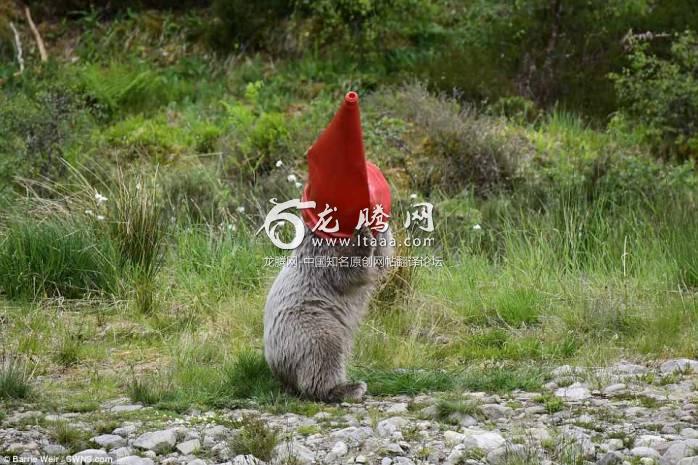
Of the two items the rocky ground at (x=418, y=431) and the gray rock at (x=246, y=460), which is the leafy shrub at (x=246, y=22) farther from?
the gray rock at (x=246, y=460)

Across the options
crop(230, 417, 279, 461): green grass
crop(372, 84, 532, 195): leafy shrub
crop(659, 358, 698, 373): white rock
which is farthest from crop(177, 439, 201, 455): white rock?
crop(372, 84, 532, 195): leafy shrub

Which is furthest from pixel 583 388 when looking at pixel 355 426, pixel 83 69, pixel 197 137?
pixel 83 69

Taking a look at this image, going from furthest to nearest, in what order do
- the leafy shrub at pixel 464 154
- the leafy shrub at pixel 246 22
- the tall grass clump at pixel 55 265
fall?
the leafy shrub at pixel 246 22
the leafy shrub at pixel 464 154
the tall grass clump at pixel 55 265

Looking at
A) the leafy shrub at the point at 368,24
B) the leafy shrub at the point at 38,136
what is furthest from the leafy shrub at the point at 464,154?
the leafy shrub at the point at 38,136

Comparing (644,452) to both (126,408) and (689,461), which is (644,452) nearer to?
(689,461)

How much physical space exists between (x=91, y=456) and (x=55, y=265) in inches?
153

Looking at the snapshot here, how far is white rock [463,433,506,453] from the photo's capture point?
4859mm

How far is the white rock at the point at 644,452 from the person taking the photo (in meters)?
4.72

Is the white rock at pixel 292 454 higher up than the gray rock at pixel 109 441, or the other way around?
the white rock at pixel 292 454

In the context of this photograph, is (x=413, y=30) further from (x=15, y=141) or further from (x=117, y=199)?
(x=117, y=199)

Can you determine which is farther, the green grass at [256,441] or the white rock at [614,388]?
the white rock at [614,388]

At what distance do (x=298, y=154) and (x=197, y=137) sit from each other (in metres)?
1.43

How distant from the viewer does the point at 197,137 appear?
12.4 metres

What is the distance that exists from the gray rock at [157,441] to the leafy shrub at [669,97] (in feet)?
28.0
